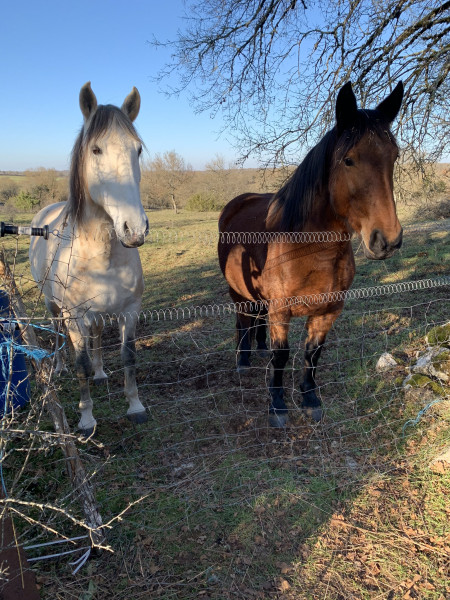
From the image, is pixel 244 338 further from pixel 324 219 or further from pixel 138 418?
pixel 324 219

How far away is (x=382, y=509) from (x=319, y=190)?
211 cm

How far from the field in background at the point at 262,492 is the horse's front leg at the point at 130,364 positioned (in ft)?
0.34

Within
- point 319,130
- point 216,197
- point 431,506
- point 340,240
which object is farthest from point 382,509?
point 216,197

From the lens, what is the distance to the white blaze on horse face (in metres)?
2.18

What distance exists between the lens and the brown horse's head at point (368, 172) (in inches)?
85.4

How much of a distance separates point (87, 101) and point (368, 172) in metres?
1.87

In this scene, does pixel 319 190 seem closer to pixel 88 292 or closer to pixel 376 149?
pixel 376 149

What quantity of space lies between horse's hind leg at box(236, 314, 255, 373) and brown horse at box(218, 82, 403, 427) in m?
0.60

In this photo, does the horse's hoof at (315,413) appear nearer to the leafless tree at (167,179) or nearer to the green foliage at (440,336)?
the green foliage at (440,336)

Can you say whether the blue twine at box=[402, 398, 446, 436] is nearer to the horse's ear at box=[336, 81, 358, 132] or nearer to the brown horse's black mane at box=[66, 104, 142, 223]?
the horse's ear at box=[336, 81, 358, 132]

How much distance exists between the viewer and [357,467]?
8.40 feet

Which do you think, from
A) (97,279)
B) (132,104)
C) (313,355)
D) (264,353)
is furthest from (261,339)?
(132,104)

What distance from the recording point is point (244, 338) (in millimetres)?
4305

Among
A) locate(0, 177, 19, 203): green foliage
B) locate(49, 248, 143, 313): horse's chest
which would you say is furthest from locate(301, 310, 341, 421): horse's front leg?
locate(0, 177, 19, 203): green foliage
